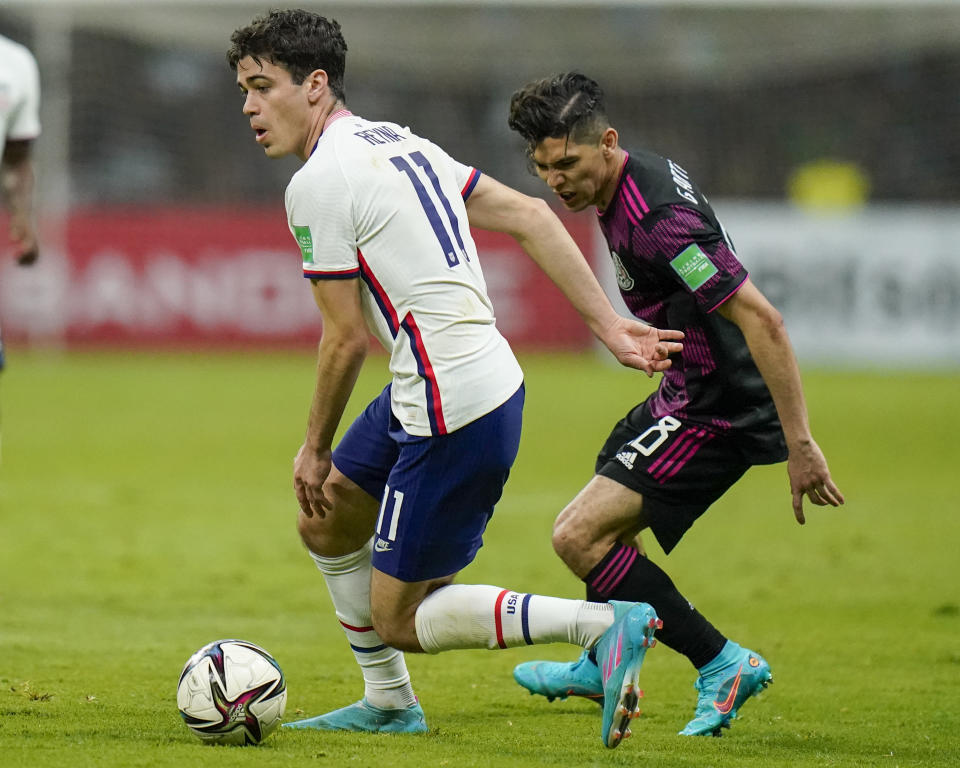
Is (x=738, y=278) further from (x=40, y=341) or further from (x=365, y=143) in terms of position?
(x=40, y=341)

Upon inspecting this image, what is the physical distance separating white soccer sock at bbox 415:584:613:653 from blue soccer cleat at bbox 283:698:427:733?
416 millimetres

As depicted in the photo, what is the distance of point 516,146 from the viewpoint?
25.5m

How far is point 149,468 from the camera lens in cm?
1179

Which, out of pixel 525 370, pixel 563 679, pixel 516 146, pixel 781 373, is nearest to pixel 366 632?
pixel 563 679

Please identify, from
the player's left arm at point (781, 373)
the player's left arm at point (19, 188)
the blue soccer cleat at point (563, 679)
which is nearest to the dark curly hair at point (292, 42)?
the player's left arm at point (781, 373)

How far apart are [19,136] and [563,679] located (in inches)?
132

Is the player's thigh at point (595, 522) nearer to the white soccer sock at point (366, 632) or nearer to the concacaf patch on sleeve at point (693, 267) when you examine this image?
the white soccer sock at point (366, 632)

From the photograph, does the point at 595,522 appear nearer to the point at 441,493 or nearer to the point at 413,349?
the point at 441,493

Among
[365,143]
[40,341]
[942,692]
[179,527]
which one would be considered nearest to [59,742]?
[365,143]

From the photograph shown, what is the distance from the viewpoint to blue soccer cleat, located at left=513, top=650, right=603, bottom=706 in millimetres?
4977

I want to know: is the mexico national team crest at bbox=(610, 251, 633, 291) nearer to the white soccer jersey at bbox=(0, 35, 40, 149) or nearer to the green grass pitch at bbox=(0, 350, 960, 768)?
the green grass pitch at bbox=(0, 350, 960, 768)

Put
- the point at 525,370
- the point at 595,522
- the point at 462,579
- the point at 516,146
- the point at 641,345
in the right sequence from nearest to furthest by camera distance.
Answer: the point at 641,345 < the point at 595,522 < the point at 462,579 < the point at 525,370 < the point at 516,146

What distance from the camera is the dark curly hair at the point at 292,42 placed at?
160 inches

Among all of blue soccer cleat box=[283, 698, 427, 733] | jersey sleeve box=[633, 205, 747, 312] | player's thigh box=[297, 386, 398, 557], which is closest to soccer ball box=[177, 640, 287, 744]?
blue soccer cleat box=[283, 698, 427, 733]
